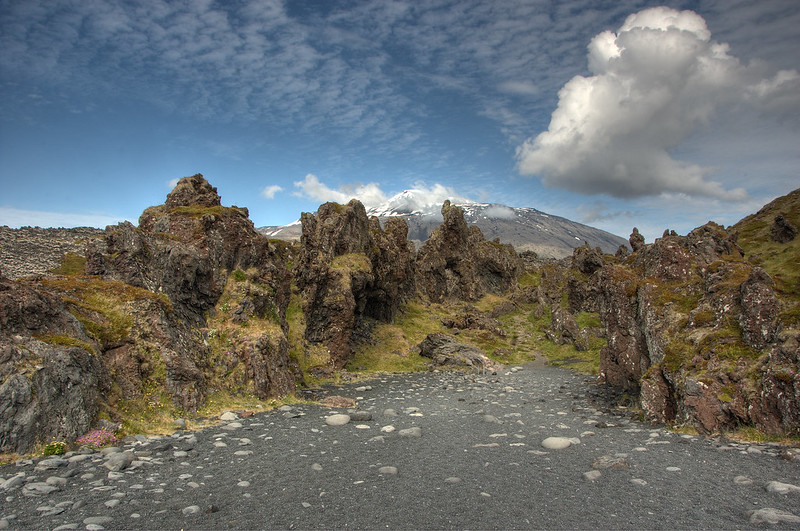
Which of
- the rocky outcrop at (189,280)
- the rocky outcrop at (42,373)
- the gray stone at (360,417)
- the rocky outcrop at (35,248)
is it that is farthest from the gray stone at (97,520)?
the rocky outcrop at (35,248)

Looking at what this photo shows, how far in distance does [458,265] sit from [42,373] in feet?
234

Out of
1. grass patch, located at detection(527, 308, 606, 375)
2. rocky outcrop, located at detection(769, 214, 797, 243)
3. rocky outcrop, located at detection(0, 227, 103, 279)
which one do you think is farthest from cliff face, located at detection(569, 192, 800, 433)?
rocky outcrop, located at detection(769, 214, 797, 243)

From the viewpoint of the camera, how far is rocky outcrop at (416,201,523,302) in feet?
251

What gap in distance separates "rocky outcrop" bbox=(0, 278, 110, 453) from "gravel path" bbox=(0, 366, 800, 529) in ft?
4.55

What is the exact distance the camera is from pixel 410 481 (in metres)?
10.9

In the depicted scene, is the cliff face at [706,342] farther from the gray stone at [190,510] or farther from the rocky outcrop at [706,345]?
the gray stone at [190,510]

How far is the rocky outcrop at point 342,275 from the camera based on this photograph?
3606cm

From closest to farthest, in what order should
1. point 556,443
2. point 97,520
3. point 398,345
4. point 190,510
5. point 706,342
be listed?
point 97,520 → point 190,510 → point 556,443 → point 706,342 → point 398,345

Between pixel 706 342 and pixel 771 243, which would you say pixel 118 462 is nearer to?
pixel 706 342

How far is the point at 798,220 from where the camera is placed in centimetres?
7244

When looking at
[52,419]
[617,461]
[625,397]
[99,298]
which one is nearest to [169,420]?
[52,419]

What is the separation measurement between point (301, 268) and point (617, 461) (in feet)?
103

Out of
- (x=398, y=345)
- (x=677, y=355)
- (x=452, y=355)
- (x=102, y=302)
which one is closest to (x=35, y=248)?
(x=102, y=302)

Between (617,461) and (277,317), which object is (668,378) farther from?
(277,317)
